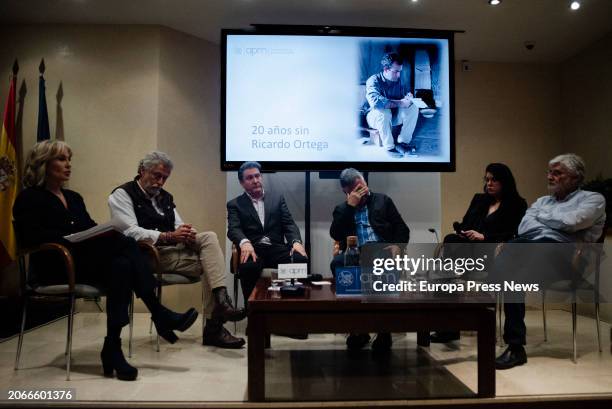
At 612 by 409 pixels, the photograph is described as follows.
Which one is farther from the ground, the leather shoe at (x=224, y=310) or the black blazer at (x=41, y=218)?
the black blazer at (x=41, y=218)

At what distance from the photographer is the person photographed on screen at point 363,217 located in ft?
10.8

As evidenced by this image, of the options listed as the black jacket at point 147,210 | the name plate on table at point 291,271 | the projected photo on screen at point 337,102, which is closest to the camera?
the name plate on table at point 291,271

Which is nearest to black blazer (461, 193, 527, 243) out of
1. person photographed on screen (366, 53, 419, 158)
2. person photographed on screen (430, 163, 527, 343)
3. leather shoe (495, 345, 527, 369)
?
person photographed on screen (430, 163, 527, 343)

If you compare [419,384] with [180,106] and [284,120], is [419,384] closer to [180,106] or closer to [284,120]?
[284,120]

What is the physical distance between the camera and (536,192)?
487 cm

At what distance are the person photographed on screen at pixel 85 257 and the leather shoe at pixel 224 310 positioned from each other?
0.32 metres

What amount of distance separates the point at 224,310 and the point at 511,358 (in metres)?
1.56

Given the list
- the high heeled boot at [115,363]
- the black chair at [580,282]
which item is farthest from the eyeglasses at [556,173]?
the high heeled boot at [115,363]

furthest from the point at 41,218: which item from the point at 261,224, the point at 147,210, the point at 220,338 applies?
the point at 261,224

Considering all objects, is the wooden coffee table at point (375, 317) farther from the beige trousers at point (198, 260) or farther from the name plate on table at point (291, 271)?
the beige trousers at point (198, 260)

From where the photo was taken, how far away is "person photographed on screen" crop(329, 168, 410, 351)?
3279 millimetres

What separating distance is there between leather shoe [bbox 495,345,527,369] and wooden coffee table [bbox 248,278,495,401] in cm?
53

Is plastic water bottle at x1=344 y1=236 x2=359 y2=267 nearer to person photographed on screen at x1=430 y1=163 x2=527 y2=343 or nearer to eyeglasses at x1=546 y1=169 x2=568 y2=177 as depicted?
person photographed on screen at x1=430 y1=163 x2=527 y2=343

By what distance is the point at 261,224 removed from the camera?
343 centimetres
